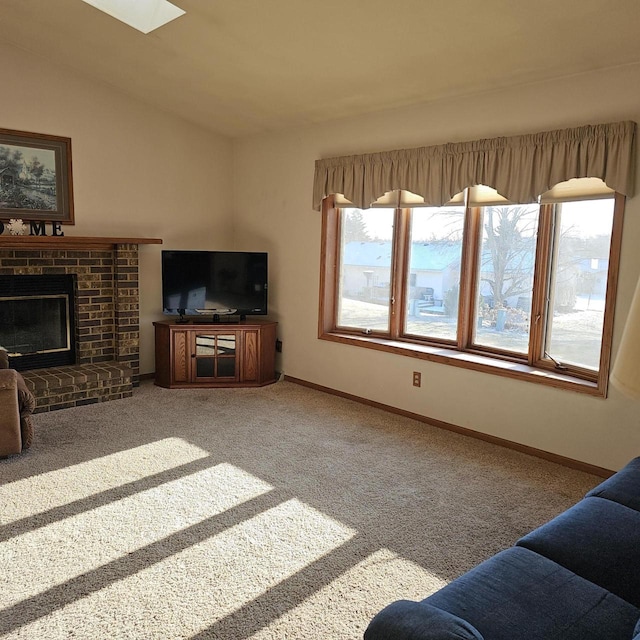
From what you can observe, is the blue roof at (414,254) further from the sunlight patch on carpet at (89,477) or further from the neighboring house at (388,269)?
the sunlight patch on carpet at (89,477)

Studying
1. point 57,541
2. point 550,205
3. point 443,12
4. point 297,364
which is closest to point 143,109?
point 297,364

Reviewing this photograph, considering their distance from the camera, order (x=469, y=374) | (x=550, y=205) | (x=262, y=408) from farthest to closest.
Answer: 1. (x=262, y=408)
2. (x=469, y=374)
3. (x=550, y=205)

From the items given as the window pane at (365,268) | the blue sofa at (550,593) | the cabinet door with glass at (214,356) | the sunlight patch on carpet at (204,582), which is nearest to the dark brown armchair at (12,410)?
the sunlight patch on carpet at (204,582)

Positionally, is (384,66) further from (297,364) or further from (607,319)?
(297,364)

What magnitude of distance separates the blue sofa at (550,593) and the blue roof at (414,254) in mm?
2707

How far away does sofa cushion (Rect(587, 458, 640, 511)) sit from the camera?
226 cm

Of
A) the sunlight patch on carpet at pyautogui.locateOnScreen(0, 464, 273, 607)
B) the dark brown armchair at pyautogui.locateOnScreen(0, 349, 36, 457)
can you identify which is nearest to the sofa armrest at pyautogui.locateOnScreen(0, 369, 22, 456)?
the dark brown armchair at pyautogui.locateOnScreen(0, 349, 36, 457)

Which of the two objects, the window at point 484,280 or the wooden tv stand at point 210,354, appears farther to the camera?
the wooden tv stand at point 210,354

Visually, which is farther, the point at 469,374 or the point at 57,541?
the point at 469,374

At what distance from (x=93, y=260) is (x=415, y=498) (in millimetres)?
3557

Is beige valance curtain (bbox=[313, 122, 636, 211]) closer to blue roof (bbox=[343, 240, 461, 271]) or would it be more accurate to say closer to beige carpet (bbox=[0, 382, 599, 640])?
blue roof (bbox=[343, 240, 461, 271])

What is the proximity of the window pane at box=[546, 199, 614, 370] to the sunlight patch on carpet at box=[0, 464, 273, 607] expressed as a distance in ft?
7.17

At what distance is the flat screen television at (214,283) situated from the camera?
215 inches

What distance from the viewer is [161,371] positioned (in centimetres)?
551
